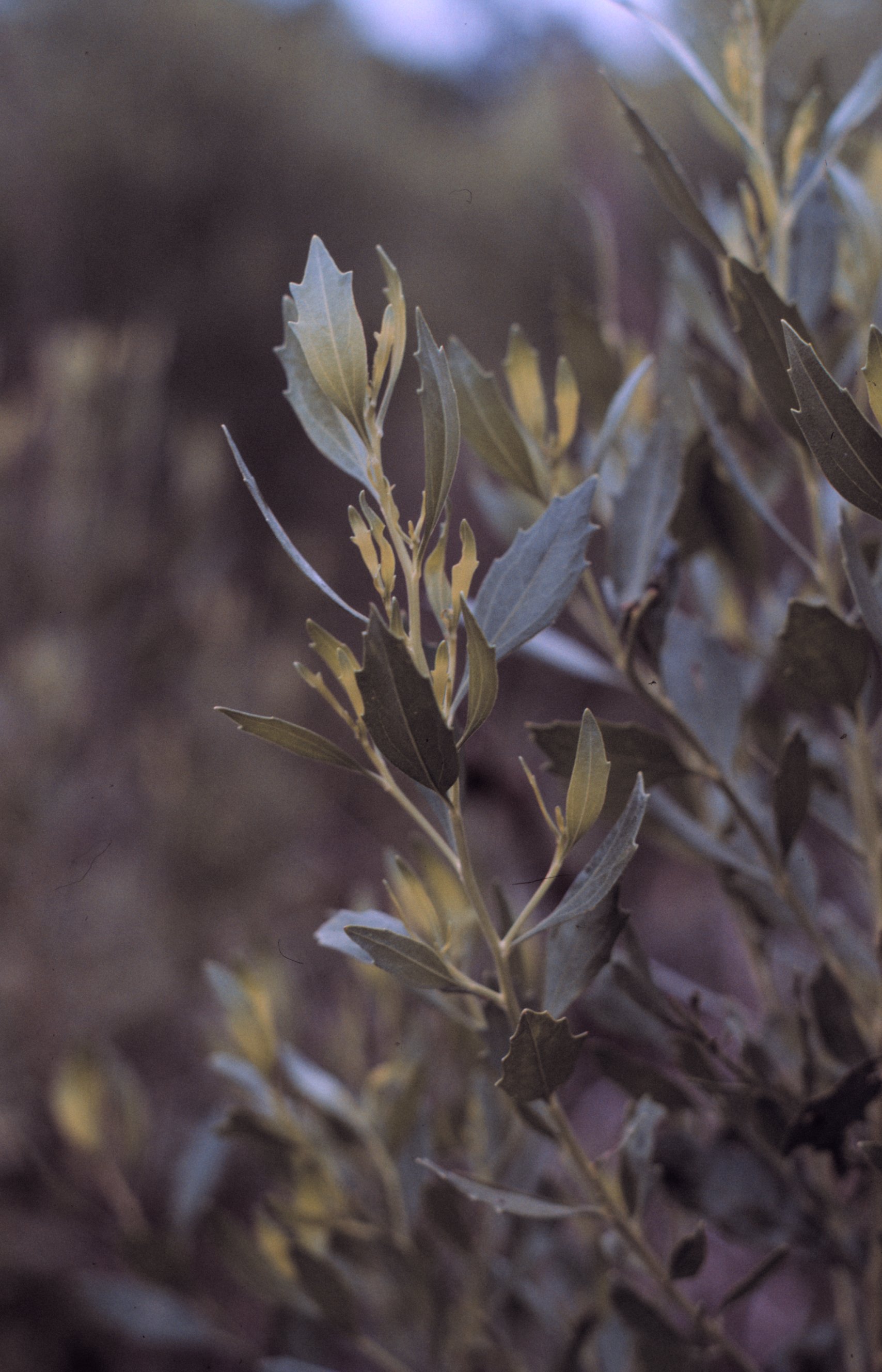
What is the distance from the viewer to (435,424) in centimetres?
28

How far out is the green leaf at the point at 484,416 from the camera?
374 millimetres

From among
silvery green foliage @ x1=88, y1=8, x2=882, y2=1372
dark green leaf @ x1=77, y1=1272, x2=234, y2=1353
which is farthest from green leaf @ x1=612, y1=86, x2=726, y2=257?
dark green leaf @ x1=77, y1=1272, x2=234, y2=1353

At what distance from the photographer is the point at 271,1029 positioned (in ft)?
1.71

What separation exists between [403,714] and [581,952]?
117mm

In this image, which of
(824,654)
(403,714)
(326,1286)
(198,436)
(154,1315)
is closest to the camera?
(403,714)

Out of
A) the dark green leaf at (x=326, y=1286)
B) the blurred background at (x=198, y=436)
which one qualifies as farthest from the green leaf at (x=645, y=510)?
the dark green leaf at (x=326, y=1286)

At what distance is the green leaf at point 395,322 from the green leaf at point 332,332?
13 millimetres

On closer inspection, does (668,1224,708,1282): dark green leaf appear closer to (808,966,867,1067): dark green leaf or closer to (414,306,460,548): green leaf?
(808,966,867,1067): dark green leaf

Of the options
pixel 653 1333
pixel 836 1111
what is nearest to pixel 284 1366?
pixel 653 1333

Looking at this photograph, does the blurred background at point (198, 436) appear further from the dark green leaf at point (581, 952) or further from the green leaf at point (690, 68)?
the dark green leaf at point (581, 952)

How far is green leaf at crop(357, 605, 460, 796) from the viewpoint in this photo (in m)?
0.25

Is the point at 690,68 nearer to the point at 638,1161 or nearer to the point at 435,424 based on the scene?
the point at 435,424

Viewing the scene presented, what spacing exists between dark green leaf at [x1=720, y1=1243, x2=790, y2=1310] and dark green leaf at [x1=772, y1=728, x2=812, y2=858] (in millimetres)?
147

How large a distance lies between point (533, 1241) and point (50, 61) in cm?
367
